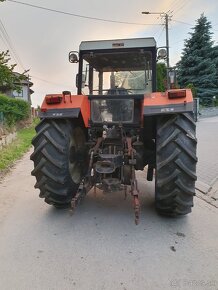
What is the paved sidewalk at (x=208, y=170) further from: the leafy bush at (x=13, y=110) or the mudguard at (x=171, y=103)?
the leafy bush at (x=13, y=110)

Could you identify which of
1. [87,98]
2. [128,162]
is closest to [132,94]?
[87,98]

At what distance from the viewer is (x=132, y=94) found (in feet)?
14.7

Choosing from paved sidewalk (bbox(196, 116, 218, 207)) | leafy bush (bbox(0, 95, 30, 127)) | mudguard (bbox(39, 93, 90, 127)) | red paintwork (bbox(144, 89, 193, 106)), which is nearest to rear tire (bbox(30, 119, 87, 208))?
mudguard (bbox(39, 93, 90, 127))

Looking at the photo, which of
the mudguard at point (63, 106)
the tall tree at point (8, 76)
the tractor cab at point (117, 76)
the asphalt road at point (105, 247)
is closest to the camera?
the asphalt road at point (105, 247)

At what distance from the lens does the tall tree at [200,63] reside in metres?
25.0

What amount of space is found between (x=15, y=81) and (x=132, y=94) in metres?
4.82

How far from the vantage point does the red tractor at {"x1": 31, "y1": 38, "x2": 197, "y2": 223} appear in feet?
12.6

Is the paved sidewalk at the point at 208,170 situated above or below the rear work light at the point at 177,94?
below

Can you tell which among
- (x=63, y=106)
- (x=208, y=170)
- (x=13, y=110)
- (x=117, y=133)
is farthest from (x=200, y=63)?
(x=63, y=106)

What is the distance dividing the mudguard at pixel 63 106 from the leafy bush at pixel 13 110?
10844 millimetres

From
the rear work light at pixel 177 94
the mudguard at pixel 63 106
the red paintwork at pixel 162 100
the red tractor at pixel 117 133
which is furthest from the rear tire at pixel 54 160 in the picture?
the rear work light at pixel 177 94

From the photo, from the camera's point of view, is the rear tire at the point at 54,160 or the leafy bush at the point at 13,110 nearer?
the rear tire at the point at 54,160

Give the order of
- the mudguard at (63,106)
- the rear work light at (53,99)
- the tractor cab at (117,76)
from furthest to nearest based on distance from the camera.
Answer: the tractor cab at (117,76)
the rear work light at (53,99)
the mudguard at (63,106)

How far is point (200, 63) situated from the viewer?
2483 centimetres
